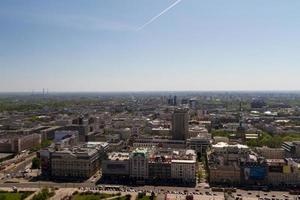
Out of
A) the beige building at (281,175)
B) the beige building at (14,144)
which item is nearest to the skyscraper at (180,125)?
the beige building at (281,175)

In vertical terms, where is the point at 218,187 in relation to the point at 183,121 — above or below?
below

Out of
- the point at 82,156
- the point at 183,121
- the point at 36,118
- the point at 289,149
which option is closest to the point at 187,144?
the point at 183,121

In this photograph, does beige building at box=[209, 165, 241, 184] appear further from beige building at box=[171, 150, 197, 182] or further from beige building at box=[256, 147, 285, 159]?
beige building at box=[256, 147, 285, 159]

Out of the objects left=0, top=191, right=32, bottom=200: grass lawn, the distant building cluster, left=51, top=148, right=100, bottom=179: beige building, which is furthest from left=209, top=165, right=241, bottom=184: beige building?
left=0, top=191, right=32, bottom=200: grass lawn

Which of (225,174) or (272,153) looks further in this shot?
(272,153)

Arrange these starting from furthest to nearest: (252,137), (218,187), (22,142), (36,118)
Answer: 1. (36,118)
2. (252,137)
3. (22,142)
4. (218,187)

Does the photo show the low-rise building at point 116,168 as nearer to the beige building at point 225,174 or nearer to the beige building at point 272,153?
the beige building at point 225,174

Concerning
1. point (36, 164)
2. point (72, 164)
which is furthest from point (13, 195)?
point (36, 164)

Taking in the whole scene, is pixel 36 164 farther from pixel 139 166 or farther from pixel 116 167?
pixel 139 166

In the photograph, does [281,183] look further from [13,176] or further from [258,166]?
[13,176]
